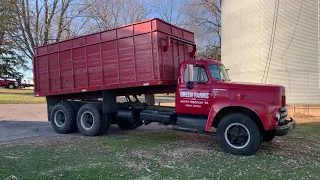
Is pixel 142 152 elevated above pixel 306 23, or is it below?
below

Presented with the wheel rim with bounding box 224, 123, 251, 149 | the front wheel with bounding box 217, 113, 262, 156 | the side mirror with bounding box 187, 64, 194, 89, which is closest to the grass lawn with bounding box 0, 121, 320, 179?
the front wheel with bounding box 217, 113, 262, 156

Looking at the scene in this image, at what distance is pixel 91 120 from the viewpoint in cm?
1008

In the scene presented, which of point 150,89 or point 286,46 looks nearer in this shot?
point 150,89

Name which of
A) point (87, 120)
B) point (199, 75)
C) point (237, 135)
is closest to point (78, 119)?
point (87, 120)

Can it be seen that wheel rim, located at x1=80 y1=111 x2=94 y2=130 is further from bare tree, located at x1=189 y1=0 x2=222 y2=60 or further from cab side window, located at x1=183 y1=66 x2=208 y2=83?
bare tree, located at x1=189 y1=0 x2=222 y2=60

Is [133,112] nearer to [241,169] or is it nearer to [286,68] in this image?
[241,169]

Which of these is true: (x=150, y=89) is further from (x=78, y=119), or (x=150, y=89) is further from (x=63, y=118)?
(x=63, y=118)

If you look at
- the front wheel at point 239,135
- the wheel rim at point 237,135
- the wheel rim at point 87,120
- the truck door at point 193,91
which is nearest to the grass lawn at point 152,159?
the front wheel at point 239,135

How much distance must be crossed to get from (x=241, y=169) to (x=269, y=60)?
10.7 metres

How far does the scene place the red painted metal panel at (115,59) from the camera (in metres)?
8.59

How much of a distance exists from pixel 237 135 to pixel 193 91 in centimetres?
158

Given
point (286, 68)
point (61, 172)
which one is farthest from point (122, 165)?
point (286, 68)

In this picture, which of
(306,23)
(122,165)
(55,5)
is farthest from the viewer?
(55,5)

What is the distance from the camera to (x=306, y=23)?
48.8 feet
